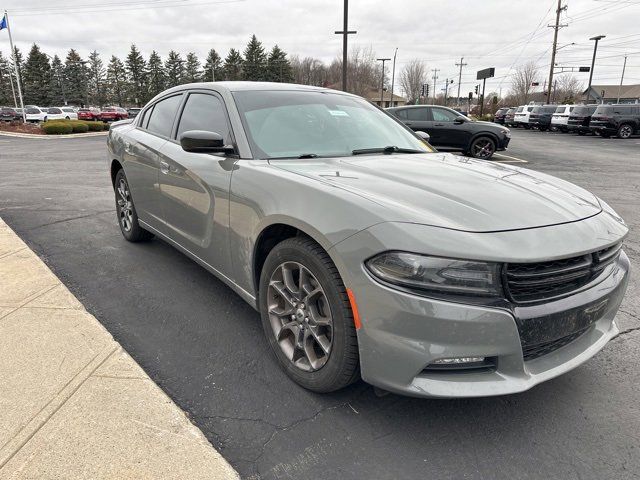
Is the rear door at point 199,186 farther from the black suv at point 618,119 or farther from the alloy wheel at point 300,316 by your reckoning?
the black suv at point 618,119

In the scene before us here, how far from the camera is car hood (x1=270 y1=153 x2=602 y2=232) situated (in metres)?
2.04

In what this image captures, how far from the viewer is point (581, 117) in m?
26.7

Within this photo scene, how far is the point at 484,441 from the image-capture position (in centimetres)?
212

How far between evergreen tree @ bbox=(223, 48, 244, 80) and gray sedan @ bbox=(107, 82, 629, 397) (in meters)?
82.3

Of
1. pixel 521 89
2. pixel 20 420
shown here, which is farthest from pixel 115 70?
pixel 20 420

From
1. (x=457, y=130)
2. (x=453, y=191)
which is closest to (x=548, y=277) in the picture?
(x=453, y=191)

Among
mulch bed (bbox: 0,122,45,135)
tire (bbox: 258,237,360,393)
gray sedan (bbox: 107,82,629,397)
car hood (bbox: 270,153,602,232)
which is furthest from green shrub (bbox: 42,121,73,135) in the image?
tire (bbox: 258,237,360,393)

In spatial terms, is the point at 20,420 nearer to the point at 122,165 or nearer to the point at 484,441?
the point at 484,441

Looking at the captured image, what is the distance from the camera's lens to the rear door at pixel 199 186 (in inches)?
118

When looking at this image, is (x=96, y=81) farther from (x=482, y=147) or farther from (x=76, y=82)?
(x=482, y=147)

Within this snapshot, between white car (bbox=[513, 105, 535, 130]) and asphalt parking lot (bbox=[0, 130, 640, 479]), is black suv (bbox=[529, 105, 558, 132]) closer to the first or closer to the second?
white car (bbox=[513, 105, 535, 130])

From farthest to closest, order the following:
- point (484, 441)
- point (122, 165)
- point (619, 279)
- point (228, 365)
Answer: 1. point (122, 165)
2. point (228, 365)
3. point (619, 279)
4. point (484, 441)

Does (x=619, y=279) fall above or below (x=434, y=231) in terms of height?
below

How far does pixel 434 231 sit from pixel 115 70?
9845cm
